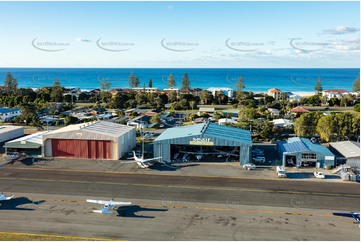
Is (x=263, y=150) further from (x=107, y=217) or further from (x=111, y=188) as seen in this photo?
(x=107, y=217)

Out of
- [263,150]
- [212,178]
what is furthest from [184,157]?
[263,150]

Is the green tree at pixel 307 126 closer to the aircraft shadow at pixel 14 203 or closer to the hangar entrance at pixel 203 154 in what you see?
the hangar entrance at pixel 203 154

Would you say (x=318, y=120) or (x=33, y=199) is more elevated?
(x=318, y=120)

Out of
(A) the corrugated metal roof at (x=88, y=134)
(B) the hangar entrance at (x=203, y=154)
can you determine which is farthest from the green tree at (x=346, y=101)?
(A) the corrugated metal roof at (x=88, y=134)

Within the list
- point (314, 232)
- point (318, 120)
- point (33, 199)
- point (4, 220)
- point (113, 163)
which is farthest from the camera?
point (318, 120)

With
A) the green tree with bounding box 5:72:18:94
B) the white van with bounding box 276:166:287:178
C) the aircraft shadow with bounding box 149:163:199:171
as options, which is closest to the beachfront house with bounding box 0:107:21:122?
the aircraft shadow with bounding box 149:163:199:171

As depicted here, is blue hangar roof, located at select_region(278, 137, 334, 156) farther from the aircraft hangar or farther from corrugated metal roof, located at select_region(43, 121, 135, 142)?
corrugated metal roof, located at select_region(43, 121, 135, 142)

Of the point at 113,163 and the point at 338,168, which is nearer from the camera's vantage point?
the point at 338,168
